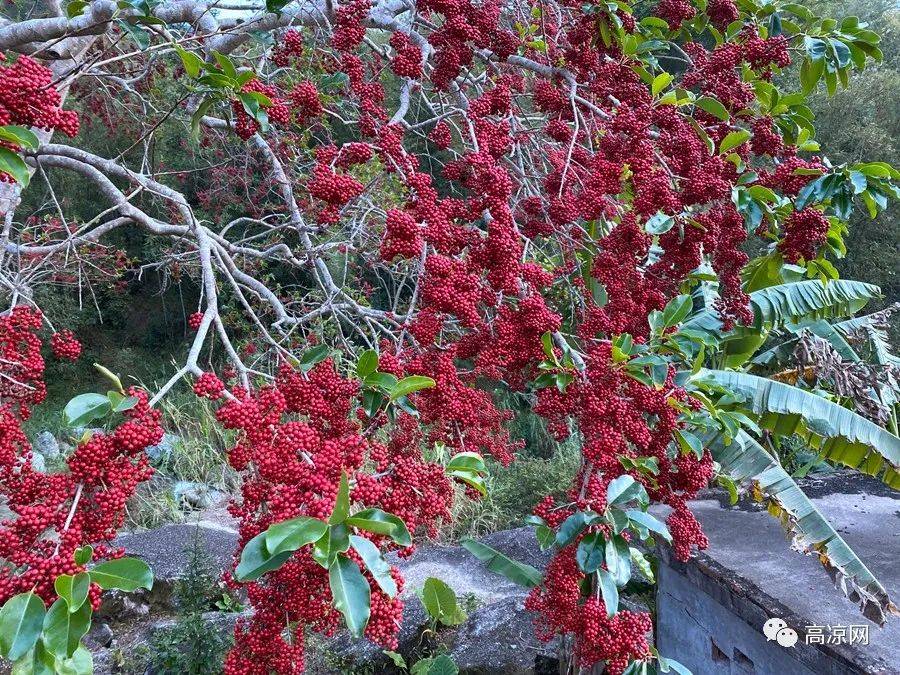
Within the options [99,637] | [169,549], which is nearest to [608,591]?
[99,637]

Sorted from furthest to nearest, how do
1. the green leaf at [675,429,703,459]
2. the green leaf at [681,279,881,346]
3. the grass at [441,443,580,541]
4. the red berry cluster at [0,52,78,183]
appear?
the grass at [441,443,580,541] → the green leaf at [681,279,881,346] → the green leaf at [675,429,703,459] → the red berry cluster at [0,52,78,183]

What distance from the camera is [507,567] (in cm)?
281

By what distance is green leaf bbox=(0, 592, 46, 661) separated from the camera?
3.29 feet

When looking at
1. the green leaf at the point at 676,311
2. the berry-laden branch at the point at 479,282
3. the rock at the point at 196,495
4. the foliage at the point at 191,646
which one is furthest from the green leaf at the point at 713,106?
the rock at the point at 196,495

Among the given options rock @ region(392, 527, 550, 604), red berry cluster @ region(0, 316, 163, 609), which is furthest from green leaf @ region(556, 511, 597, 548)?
rock @ region(392, 527, 550, 604)

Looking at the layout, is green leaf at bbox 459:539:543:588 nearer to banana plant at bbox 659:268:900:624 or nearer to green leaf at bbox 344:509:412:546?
banana plant at bbox 659:268:900:624

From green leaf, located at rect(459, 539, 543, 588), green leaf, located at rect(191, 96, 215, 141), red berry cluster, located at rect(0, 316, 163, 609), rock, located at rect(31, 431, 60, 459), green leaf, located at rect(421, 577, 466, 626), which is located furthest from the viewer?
rock, located at rect(31, 431, 60, 459)

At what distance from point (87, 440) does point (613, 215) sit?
6.58 feet

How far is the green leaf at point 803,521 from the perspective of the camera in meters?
2.73

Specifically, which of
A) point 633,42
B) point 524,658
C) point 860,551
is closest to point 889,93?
point 860,551

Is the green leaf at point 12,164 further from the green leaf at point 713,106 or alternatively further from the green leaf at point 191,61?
the green leaf at point 713,106

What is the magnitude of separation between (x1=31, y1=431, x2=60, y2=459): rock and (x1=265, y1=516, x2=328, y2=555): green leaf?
7.59 m

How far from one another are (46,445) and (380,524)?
316 inches

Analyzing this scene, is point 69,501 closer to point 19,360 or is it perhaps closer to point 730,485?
point 19,360
